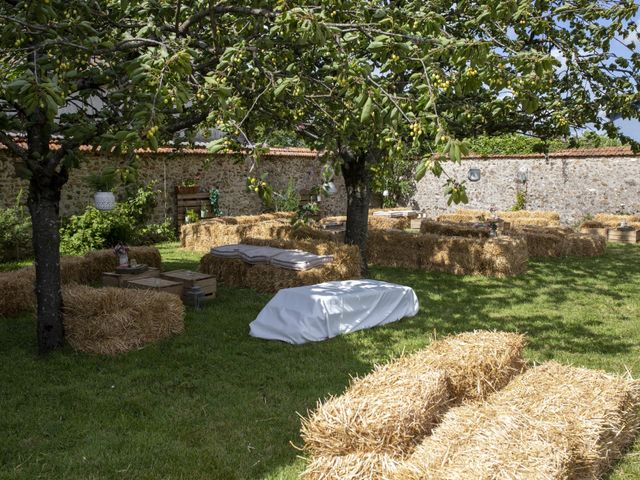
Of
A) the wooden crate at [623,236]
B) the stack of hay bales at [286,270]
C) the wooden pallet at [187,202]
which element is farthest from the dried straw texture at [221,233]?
the wooden crate at [623,236]

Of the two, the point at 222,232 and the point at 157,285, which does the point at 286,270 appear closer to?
the point at 157,285

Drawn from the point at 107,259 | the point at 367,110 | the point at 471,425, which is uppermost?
the point at 367,110

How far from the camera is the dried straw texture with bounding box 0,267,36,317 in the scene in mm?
8047

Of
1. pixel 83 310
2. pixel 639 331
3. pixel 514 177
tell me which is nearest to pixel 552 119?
pixel 639 331

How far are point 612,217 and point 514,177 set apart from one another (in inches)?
184

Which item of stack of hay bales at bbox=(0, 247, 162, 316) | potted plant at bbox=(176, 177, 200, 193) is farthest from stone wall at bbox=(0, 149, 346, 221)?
stack of hay bales at bbox=(0, 247, 162, 316)

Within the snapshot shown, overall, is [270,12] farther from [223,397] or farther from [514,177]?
[514,177]

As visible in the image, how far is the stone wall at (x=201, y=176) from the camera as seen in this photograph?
1468cm

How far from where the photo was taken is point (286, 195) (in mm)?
21062

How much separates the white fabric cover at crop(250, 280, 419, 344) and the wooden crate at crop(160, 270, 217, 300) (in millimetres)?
1985

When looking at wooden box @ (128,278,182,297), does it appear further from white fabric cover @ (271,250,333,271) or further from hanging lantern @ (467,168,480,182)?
hanging lantern @ (467,168,480,182)

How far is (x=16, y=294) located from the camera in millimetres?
8109

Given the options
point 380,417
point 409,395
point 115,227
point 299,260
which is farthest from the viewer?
point 115,227

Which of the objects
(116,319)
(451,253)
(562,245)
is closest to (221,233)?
(451,253)
